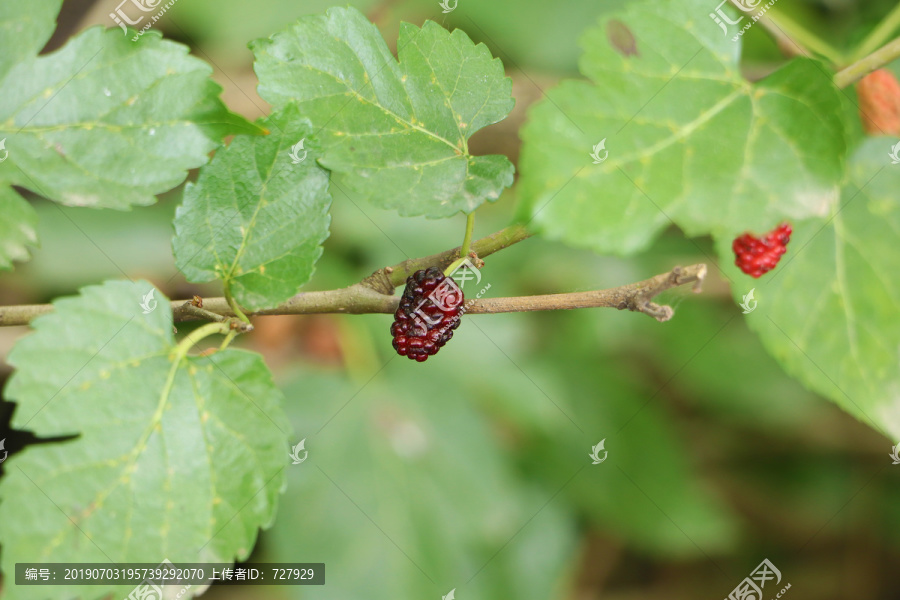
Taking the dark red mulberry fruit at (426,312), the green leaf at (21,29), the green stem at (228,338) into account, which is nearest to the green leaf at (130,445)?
the green stem at (228,338)

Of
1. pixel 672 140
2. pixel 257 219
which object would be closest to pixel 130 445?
pixel 257 219

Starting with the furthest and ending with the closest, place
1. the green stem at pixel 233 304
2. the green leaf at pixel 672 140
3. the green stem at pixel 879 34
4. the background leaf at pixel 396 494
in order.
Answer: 1. the background leaf at pixel 396 494
2. the green stem at pixel 879 34
3. the green stem at pixel 233 304
4. the green leaf at pixel 672 140

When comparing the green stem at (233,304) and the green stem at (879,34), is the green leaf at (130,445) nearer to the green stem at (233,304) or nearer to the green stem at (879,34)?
the green stem at (233,304)

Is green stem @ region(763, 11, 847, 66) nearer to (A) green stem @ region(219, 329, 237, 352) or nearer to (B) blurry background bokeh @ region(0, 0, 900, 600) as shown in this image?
(B) blurry background bokeh @ region(0, 0, 900, 600)

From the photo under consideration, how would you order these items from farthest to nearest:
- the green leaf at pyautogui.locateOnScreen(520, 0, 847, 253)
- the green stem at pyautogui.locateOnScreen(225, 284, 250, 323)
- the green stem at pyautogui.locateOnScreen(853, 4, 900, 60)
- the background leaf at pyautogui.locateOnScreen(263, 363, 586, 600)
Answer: the background leaf at pyautogui.locateOnScreen(263, 363, 586, 600) → the green stem at pyautogui.locateOnScreen(853, 4, 900, 60) → the green stem at pyautogui.locateOnScreen(225, 284, 250, 323) → the green leaf at pyautogui.locateOnScreen(520, 0, 847, 253)

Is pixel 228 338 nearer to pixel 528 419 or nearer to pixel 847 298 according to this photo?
pixel 847 298

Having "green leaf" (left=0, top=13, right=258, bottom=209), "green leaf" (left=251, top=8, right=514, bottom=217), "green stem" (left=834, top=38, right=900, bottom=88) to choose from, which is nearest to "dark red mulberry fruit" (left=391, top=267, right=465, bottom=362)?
"green leaf" (left=251, top=8, right=514, bottom=217)

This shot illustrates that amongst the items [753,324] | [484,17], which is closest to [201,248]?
[753,324]
